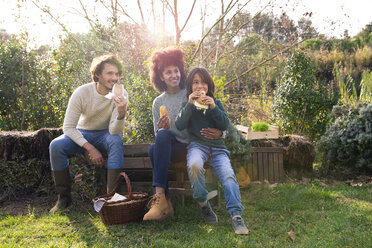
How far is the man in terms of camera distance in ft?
10.0

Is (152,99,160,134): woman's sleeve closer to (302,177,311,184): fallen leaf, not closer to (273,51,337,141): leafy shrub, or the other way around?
(302,177,311,184): fallen leaf

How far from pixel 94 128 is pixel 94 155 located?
1.34ft

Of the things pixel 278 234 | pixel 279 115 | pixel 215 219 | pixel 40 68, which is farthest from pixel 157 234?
pixel 40 68

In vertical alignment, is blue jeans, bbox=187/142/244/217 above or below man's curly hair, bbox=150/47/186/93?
below

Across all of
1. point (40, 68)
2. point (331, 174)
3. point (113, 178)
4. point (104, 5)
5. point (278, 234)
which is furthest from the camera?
point (104, 5)

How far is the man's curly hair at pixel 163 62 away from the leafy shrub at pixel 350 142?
2.27m

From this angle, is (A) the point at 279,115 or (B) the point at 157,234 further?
(A) the point at 279,115

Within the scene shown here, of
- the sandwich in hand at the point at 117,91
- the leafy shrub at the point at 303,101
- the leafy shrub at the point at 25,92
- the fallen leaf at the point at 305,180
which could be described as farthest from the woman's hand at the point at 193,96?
the leafy shrub at the point at 25,92

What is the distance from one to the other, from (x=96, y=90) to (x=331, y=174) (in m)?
3.17

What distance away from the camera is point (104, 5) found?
5.90m

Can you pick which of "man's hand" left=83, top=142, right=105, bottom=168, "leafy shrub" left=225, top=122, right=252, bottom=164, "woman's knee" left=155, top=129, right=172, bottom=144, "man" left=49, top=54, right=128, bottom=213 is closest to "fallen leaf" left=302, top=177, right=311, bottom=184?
"leafy shrub" left=225, top=122, right=252, bottom=164

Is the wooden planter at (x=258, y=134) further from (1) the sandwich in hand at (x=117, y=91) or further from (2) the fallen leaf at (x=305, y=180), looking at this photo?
(1) the sandwich in hand at (x=117, y=91)

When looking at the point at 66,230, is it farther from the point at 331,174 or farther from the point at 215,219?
the point at 331,174

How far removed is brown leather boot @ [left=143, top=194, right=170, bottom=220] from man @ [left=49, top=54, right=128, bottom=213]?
1.84ft
